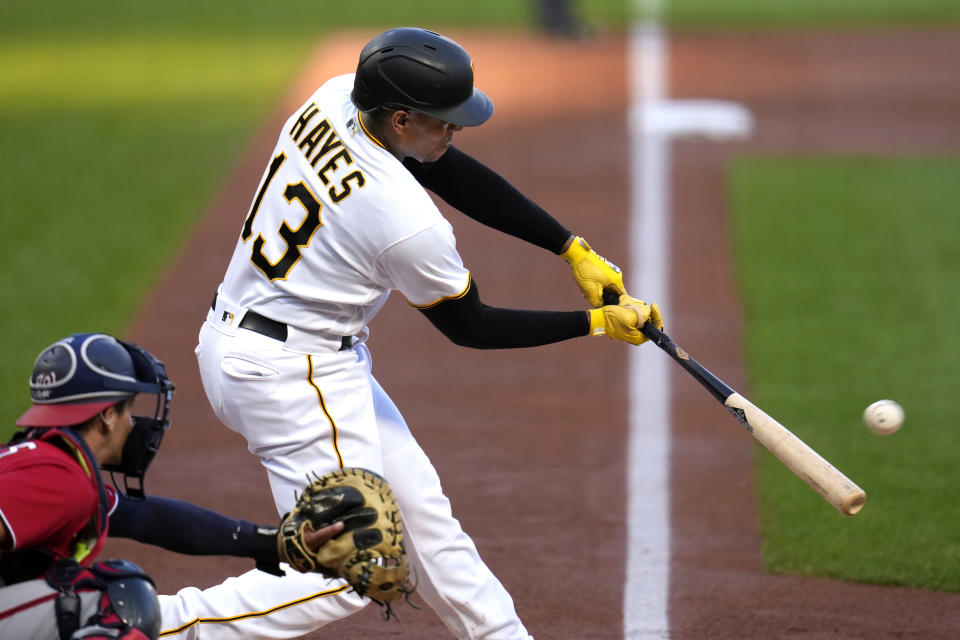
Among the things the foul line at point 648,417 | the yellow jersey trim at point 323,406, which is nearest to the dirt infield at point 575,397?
the foul line at point 648,417

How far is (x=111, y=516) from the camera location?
3.39 meters

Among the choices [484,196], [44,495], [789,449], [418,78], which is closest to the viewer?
[44,495]

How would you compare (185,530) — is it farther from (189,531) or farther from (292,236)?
(292,236)

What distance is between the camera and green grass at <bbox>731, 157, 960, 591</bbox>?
525cm

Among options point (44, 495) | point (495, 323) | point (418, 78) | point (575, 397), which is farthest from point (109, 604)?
point (575, 397)

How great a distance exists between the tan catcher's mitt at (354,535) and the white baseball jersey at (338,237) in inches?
23.1

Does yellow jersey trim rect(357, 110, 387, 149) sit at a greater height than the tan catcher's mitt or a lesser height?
greater

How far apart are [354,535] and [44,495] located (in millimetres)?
777

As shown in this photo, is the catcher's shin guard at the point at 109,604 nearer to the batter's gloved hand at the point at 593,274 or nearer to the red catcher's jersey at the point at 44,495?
the red catcher's jersey at the point at 44,495

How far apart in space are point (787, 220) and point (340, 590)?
6975mm

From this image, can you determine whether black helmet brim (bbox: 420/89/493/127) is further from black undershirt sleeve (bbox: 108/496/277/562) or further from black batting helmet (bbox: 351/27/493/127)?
black undershirt sleeve (bbox: 108/496/277/562)

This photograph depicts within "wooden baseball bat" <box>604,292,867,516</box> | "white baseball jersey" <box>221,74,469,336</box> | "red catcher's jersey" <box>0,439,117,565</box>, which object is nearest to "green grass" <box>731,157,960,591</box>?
"wooden baseball bat" <box>604,292,867,516</box>

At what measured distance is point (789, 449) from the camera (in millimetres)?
3822

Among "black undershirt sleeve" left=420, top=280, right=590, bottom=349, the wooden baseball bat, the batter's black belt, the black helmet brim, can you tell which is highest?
the black helmet brim
